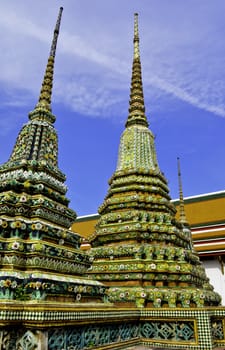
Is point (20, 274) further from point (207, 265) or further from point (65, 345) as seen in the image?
point (207, 265)

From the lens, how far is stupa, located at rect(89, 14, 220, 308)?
7.79m

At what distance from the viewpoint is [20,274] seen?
509 centimetres

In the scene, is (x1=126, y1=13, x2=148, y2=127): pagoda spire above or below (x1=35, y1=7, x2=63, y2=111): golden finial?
above

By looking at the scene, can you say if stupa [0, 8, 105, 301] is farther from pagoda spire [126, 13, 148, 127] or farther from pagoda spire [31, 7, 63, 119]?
pagoda spire [126, 13, 148, 127]

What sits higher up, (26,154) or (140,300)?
(26,154)

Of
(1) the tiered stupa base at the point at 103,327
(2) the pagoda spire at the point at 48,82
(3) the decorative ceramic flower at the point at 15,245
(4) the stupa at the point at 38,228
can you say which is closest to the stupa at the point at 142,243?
(1) the tiered stupa base at the point at 103,327

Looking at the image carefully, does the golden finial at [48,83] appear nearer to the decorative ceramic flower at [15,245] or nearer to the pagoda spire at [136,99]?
the decorative ceramic flower at [15,245]

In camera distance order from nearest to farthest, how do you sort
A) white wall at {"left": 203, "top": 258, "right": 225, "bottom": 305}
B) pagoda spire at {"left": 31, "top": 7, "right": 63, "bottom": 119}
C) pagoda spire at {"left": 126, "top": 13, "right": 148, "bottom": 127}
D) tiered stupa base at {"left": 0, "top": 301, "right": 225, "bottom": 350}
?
1. tiered stupa base at {"left": 0, "top": 301, "right": 225, "bottom": 350}
2. pagoda spire at {"left": 31, "top": 7, "right": 63, "bottom": 119}
3. pagoda spire at {"left": 126, "top": 13, "right": 148, "bottom": 127}
4. white wall at {"left": 203, "top": 258, "right": 225, "bottom": 305}

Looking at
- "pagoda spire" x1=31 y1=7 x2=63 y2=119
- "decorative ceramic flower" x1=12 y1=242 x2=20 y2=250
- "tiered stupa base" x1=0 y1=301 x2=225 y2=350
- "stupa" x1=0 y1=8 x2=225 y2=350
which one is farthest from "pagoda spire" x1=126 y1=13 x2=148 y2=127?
"decorative ceramic flower" x1=12 y1=242 x2=20 y2=250

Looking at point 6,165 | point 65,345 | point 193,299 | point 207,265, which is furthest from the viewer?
point 207,265

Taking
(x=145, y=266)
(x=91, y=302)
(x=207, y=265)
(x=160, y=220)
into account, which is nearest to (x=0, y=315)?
(x=91, y=302)

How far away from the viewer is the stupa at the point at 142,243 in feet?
25.5

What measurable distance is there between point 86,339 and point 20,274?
1.55 meters

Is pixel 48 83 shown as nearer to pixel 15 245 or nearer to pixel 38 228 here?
pixel 38 228
